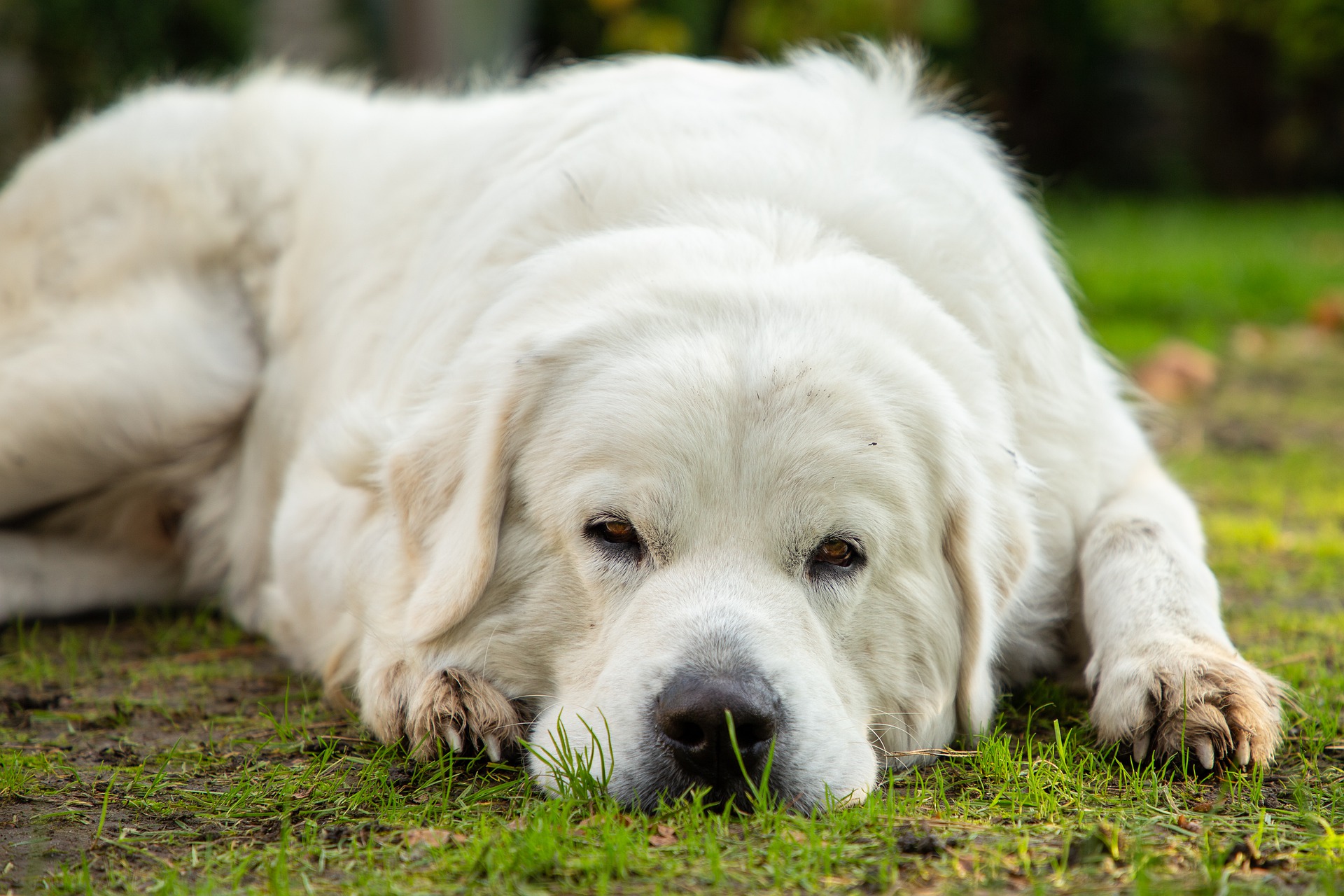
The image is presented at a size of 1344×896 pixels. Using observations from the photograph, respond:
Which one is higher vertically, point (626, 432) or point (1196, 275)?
point (626, 432)

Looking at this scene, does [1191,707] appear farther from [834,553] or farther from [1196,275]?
[1196,275]

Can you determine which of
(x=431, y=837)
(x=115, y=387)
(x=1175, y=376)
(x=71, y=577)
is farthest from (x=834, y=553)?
(x=1175, y=376)

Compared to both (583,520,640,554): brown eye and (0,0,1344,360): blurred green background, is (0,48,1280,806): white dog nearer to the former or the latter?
(583,520,640,554): brown eye

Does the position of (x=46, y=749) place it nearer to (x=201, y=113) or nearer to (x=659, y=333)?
(x=659, y=333)

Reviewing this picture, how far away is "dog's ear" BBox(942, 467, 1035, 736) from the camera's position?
2.83m

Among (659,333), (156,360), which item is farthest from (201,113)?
(659,333)

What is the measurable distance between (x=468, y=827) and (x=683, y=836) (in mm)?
387

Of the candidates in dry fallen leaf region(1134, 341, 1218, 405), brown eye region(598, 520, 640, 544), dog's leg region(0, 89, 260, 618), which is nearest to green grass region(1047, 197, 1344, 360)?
dry fallen leaf region(1134, 341, 1218, 405)

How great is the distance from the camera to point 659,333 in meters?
2.74

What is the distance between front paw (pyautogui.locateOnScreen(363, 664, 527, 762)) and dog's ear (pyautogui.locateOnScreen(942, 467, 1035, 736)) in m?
0.95

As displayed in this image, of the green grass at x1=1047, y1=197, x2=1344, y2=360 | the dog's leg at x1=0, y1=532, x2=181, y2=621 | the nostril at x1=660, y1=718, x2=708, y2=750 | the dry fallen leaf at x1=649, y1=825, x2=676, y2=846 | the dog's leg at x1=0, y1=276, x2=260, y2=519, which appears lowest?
the dog's leg at x1=0, y1=532, x2=181, y2=621

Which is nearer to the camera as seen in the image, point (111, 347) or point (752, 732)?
point (752, 732)

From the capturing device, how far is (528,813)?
2.36 metres

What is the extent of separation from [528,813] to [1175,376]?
5537 mm
